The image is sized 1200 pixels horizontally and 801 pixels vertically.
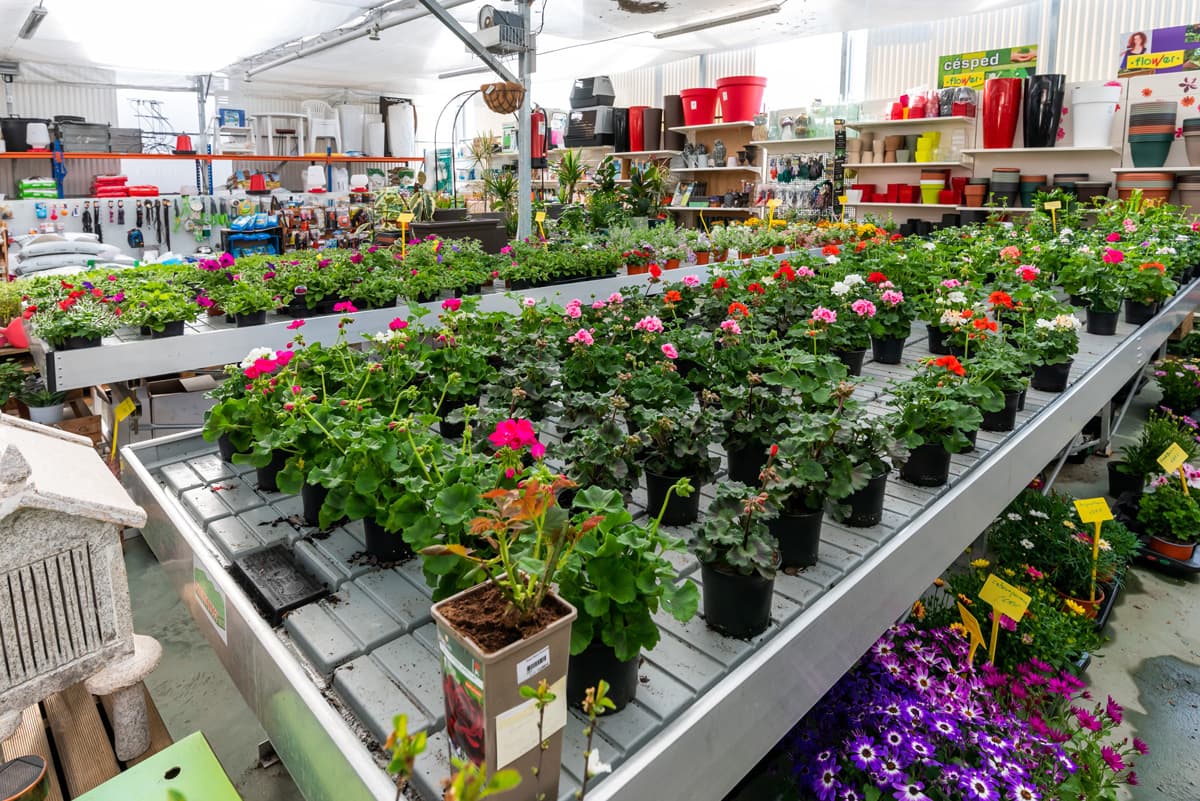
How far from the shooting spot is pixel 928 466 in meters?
2.04

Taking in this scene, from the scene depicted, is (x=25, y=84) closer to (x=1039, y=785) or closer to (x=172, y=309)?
(x=172, y=309)

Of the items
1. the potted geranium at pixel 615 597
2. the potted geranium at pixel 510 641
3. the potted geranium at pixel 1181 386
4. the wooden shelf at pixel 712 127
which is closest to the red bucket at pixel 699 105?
the wooden shelf at pixel 712 127

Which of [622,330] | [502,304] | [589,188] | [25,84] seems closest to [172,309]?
[502,304]

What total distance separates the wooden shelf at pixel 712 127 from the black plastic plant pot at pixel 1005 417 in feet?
22.8

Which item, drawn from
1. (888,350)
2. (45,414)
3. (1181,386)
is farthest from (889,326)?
(45,414)

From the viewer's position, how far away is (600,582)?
1.12 m

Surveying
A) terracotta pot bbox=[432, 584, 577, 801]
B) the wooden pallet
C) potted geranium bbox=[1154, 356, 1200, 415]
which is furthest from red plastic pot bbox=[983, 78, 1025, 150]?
the wooden pallet

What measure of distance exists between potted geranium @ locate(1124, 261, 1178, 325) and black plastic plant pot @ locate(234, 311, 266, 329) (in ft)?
13.3

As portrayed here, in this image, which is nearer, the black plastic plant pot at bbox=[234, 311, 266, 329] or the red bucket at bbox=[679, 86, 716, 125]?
the black plastic plant pot at bbox=[234, 311, 266, 329]

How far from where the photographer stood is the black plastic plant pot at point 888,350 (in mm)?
3273

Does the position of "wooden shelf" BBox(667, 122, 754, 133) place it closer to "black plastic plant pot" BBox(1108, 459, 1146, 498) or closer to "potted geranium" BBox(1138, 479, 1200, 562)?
"black plastic plant pot" BBox(1108, 459, 1146, 498)

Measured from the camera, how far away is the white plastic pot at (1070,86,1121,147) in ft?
21.4

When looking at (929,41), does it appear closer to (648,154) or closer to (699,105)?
(699,105)

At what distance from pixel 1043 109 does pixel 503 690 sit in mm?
7567
